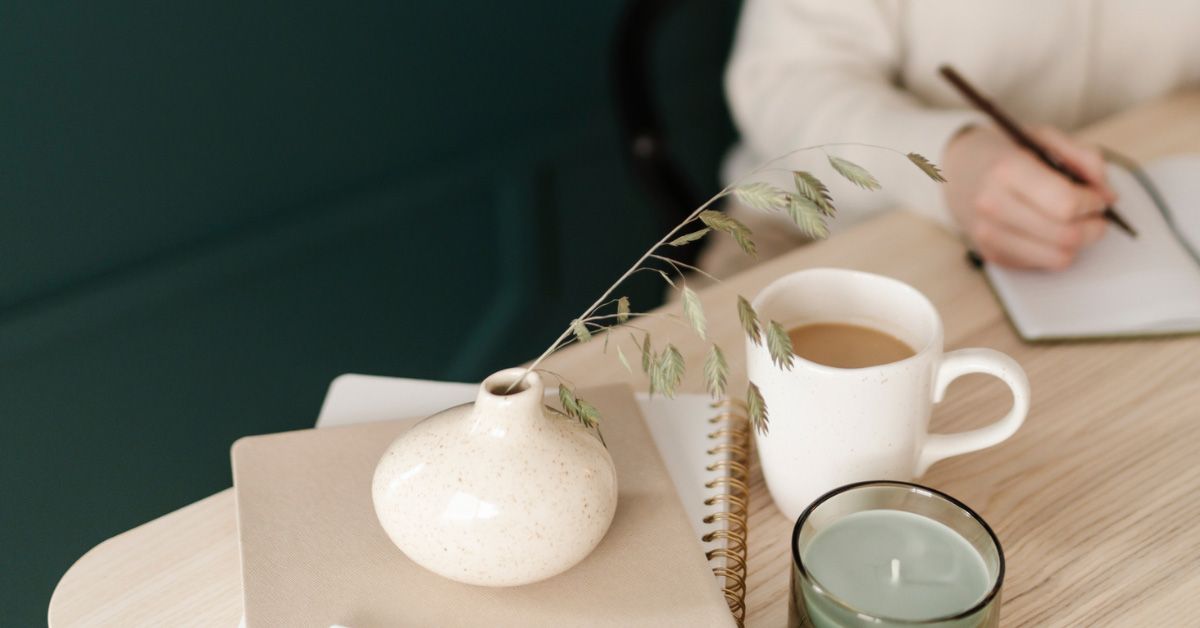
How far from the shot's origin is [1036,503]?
0.67 m

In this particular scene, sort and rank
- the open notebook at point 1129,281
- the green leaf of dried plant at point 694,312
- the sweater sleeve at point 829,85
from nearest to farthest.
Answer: the green leaf of dried plant at point 694,312, the open notebook at point 1129,281, the sweater sleeve at point 829,85

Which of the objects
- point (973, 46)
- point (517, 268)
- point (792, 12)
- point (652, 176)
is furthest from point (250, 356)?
point (973, 46)

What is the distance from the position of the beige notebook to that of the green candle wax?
0.21ft

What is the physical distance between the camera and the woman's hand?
87 centimetres

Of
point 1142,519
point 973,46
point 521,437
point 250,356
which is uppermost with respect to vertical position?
point 973,46

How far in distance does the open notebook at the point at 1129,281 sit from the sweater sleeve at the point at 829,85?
0.57 ft

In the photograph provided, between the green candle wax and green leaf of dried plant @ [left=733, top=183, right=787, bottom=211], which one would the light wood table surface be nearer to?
the green candle wax

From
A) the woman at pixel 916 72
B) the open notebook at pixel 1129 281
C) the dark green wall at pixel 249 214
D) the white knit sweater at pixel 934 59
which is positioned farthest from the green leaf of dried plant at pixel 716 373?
the dark green wall at pixel 249 214

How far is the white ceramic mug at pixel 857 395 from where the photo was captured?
23.1 inches

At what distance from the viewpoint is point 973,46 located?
120 cm

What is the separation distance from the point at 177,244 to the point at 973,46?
3.33 feet

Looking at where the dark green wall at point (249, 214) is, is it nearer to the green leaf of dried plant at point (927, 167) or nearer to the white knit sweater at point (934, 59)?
the white knit sweater at point (934, 59)

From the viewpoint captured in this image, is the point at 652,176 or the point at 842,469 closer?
the point at 842,469

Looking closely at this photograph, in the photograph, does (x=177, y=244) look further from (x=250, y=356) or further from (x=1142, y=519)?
(x=1142, y=519)
